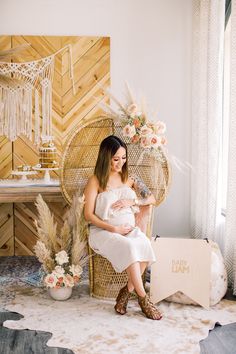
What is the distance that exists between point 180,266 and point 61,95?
2.03 meters

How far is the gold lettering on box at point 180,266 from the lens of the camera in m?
3.33

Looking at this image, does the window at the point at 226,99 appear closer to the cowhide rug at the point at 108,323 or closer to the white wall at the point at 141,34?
the white wall at the point at 141,34

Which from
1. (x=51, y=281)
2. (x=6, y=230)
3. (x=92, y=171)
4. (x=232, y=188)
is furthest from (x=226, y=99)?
(x=6, y=230)

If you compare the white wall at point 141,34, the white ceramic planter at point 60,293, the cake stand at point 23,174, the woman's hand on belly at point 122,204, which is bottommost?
the white ceramic planter at point 60,293

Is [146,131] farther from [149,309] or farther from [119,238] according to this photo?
[149,309]

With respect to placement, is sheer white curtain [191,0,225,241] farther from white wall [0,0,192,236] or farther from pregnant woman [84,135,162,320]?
pregnant woman [84,135,162,320]

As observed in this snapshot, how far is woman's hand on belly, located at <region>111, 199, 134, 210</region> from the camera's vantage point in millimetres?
3432

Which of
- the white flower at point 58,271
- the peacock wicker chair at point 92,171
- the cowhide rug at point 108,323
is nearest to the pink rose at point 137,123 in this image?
the peacock wicker chair at point 92,171

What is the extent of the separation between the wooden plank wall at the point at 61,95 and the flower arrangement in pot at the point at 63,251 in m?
1.18

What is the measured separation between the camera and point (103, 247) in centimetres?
330

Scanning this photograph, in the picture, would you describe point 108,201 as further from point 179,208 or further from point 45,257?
point 179,208

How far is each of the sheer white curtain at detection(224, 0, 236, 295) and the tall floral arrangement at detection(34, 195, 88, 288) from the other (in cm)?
103

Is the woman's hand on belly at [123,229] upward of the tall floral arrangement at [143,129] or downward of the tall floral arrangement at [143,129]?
A: downward

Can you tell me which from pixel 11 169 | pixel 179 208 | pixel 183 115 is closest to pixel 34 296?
pixel 11 169
